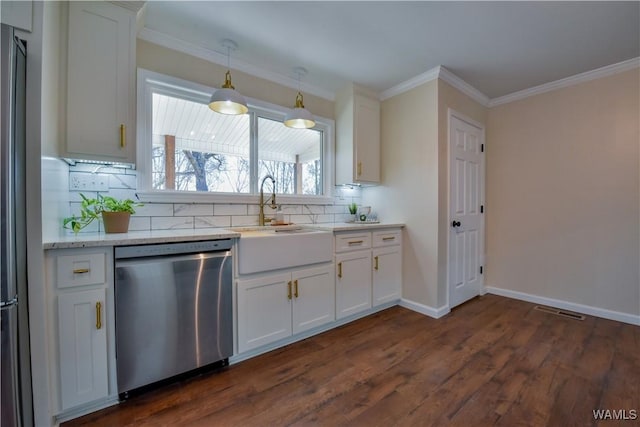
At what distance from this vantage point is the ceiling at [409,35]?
188cm

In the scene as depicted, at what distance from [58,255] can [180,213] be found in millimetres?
944


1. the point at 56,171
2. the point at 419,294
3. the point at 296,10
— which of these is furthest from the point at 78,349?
the point at 419,294

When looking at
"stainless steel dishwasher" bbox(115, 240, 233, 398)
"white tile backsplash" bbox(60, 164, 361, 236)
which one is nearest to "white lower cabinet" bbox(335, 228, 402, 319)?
"white tile backsplash" bbox(60, 164, 361, 236)

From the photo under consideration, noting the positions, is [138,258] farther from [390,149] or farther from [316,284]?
[390,149]

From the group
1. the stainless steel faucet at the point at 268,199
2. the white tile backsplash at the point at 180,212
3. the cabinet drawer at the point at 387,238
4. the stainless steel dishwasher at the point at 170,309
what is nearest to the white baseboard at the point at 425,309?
the cabinet drawer at the point at 387,238

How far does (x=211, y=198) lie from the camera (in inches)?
95.2

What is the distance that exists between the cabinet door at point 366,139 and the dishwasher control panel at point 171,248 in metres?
1.77

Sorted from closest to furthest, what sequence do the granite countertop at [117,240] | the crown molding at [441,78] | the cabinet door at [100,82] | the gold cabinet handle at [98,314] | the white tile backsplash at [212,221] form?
the granite countertop at [117,240] → the gold cabinet handle at [98,314] → the cabinet door at [100,82] → the white tile backsplash at [212,221] → the crown molding at [441,78]

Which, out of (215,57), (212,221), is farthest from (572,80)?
(212,221)

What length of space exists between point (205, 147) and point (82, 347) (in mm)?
1671

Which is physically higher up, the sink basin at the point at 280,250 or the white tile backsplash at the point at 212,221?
the white tile backsplash at the point at 212,221

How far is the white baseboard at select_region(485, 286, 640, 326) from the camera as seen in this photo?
260cm

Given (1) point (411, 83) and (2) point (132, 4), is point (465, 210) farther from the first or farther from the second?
(2) point (132, 4)

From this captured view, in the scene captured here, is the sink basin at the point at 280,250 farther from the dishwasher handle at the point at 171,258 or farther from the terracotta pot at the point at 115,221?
the terracotta pot at the point at 115,221
